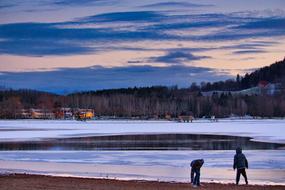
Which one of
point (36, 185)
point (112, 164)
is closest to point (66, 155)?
point (112, 164)

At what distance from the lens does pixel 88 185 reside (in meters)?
20.0

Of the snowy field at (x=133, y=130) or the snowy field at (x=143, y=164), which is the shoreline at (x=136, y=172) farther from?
the snowy field at (x=133, y=130)

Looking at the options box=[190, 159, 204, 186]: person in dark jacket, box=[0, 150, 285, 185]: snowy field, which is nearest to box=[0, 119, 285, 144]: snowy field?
box=[0, 150, 285, 185]: snowy field

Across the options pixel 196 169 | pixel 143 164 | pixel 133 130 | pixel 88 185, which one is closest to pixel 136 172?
pixel 143 164

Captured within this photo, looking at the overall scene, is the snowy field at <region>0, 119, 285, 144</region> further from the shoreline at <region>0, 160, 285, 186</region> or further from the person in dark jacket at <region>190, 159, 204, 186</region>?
the person in dark jacket at <region>190, 159, 204, 186</region>

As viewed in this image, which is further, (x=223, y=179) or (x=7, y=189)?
(x=223, y=179)

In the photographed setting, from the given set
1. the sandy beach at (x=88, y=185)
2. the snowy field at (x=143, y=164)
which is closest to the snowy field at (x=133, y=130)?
the snowy field at (x=143, y=164)

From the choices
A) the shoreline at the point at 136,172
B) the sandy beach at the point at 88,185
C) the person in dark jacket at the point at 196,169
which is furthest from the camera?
the shoreline at the point at 136,172

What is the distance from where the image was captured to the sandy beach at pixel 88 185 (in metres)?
19.3

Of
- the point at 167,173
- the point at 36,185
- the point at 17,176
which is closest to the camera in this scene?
the point at 36,185

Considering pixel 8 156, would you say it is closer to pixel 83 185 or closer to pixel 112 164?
pixel 112 164

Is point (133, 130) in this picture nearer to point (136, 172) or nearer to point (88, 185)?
point (136, 172)

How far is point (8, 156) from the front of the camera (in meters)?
33.1

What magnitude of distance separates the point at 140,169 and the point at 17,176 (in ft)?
19.2
